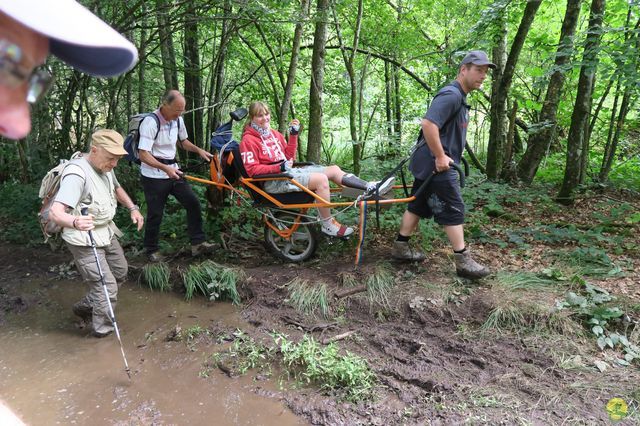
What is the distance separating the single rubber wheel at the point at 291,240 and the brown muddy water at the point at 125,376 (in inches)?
42.1

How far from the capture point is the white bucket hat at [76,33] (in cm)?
76

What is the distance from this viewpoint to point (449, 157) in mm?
4285

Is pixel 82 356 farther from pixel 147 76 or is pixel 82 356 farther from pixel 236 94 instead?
pixel 236 94

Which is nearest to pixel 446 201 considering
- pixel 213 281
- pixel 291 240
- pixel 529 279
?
pixel 529 279

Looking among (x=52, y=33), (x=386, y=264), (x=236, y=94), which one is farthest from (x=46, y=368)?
(x=236, y=94)

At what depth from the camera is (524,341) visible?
3672mm

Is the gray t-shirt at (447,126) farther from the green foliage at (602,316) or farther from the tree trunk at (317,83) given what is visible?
the tree trunk at (317,83)

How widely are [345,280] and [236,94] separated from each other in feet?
24.7

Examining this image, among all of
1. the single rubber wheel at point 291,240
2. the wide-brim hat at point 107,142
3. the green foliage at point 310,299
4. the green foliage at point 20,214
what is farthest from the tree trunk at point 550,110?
the green foliage at point 20,214

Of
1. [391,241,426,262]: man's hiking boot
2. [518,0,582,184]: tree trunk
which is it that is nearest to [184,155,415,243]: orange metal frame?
[391,241,426,262]: man's hiking boot

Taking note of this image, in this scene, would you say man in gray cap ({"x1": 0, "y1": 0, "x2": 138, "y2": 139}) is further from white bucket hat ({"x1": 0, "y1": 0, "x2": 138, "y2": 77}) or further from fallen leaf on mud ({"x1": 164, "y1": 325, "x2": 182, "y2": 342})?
fallen leaf on mud ({"x1": 164, "y1": 325, "x2": 182, "y2": 342})

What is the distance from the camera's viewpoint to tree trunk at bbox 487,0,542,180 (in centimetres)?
739

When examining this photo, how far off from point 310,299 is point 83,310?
2.21m

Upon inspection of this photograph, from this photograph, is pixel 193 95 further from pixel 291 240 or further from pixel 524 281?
pixel 524 281
